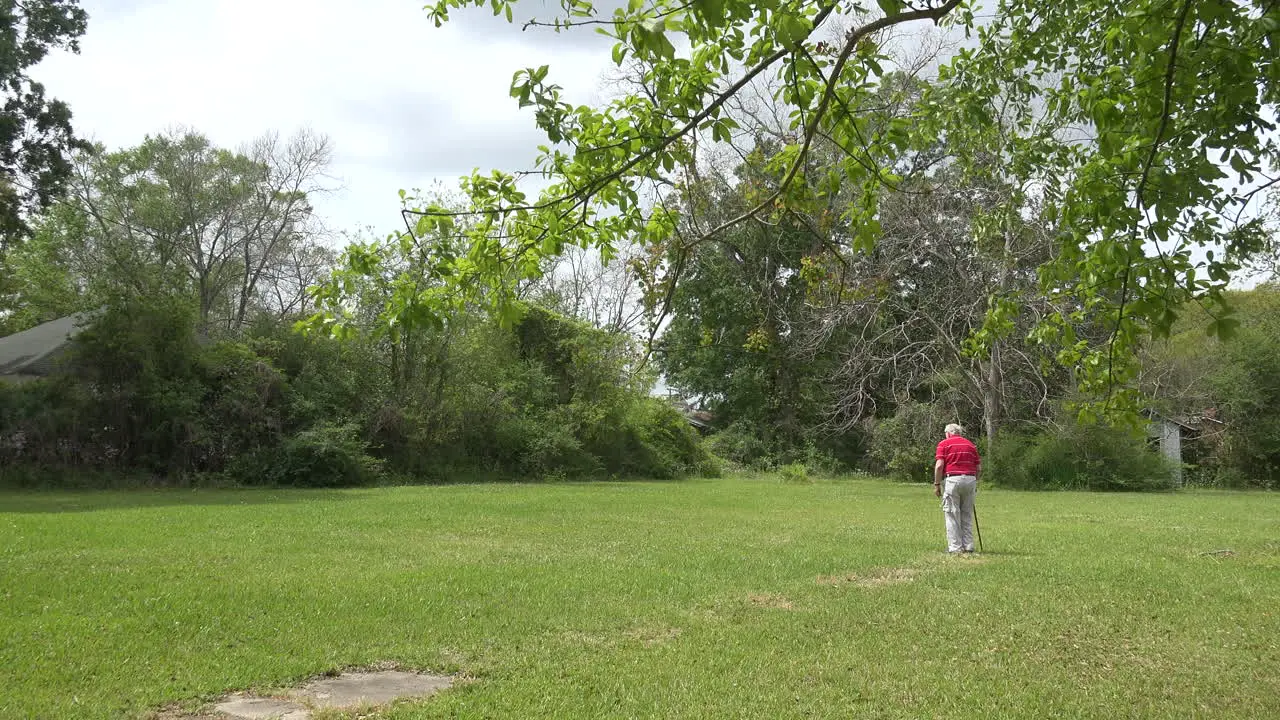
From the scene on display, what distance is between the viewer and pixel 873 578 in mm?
9398

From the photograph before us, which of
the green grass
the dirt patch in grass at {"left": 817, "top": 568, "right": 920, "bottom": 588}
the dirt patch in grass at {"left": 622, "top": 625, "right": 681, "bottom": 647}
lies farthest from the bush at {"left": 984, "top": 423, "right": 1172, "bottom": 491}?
the dirt patch in grass at {"left": 622, "top": 625, "right": 681, "bottom": 647}

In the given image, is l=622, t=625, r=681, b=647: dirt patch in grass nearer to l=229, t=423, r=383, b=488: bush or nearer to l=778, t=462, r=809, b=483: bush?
l=229, t=423, r=383, b=488: bush

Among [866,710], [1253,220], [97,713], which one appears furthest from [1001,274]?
[97,713]

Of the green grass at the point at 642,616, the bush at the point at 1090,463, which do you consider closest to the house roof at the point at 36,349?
the green grass at the point at 642,616

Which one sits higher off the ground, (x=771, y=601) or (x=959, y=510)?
(x=959, y=510)

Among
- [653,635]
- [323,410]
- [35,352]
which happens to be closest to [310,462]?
[323,410]

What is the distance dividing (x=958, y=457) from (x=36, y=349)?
860 inches

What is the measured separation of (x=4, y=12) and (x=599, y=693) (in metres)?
22.2

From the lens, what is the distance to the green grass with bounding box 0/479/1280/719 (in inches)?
207

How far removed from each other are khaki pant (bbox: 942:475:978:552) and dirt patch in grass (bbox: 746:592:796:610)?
13.3 feet

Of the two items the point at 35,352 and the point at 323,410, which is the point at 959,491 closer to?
the point at 323,410

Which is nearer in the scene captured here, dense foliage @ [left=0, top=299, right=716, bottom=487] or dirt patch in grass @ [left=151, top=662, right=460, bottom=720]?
dirt patch in grass @ [left=151, top=662, right=460, bottom=720]

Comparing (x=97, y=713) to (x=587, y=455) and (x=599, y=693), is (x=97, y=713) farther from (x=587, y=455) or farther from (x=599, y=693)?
(x=587, y=455)

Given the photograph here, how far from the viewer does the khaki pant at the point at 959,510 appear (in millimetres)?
11406
